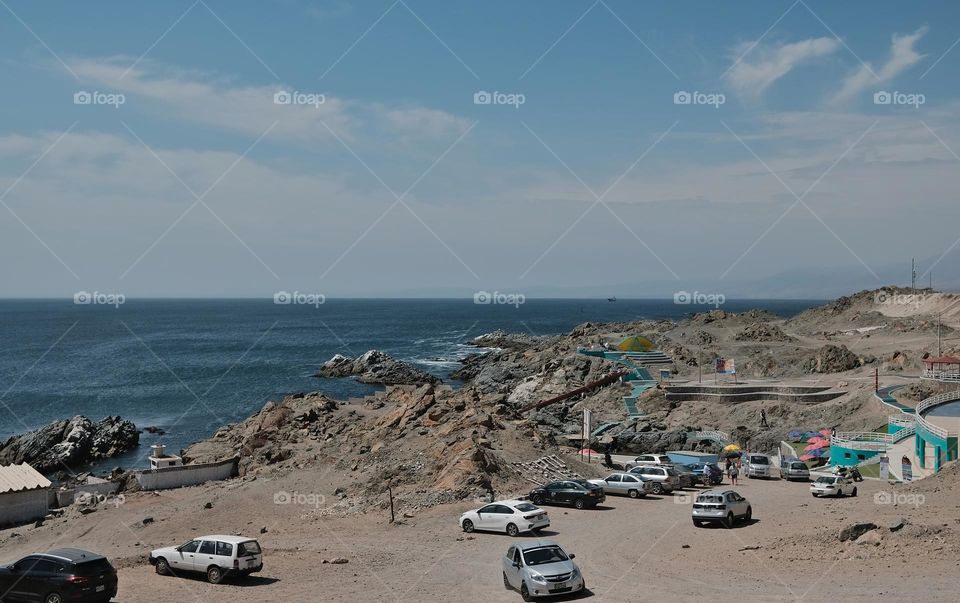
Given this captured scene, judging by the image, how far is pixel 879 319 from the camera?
129 meters

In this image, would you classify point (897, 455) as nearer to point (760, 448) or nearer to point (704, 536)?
point (760, 448)

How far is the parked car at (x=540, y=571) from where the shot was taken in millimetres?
17812

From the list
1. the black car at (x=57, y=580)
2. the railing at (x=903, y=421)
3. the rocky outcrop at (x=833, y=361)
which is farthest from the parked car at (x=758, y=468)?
the black car at (x=57, y=580)

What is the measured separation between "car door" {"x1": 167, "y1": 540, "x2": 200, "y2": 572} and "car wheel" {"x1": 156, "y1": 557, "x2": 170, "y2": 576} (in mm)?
237

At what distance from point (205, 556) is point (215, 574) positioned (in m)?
0.58

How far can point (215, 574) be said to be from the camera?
21.0m

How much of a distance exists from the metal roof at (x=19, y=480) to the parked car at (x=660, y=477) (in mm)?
26749

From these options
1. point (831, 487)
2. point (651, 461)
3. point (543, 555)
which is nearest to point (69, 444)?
point (651, 461)

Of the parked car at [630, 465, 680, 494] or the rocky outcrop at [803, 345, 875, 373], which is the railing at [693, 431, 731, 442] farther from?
the parked car at [630, 465, 680, 494]

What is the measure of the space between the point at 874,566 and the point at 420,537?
1335 centimetres

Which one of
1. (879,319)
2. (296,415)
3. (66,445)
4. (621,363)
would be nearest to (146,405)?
(66,445)

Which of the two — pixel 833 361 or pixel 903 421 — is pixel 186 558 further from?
pixel 833 361

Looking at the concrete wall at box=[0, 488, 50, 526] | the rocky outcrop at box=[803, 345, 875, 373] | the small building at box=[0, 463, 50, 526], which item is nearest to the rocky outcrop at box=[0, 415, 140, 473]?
the small building at box=[0, 463, 50, 526]

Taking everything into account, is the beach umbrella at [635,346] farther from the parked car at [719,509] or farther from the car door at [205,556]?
the car door at [205,556]
